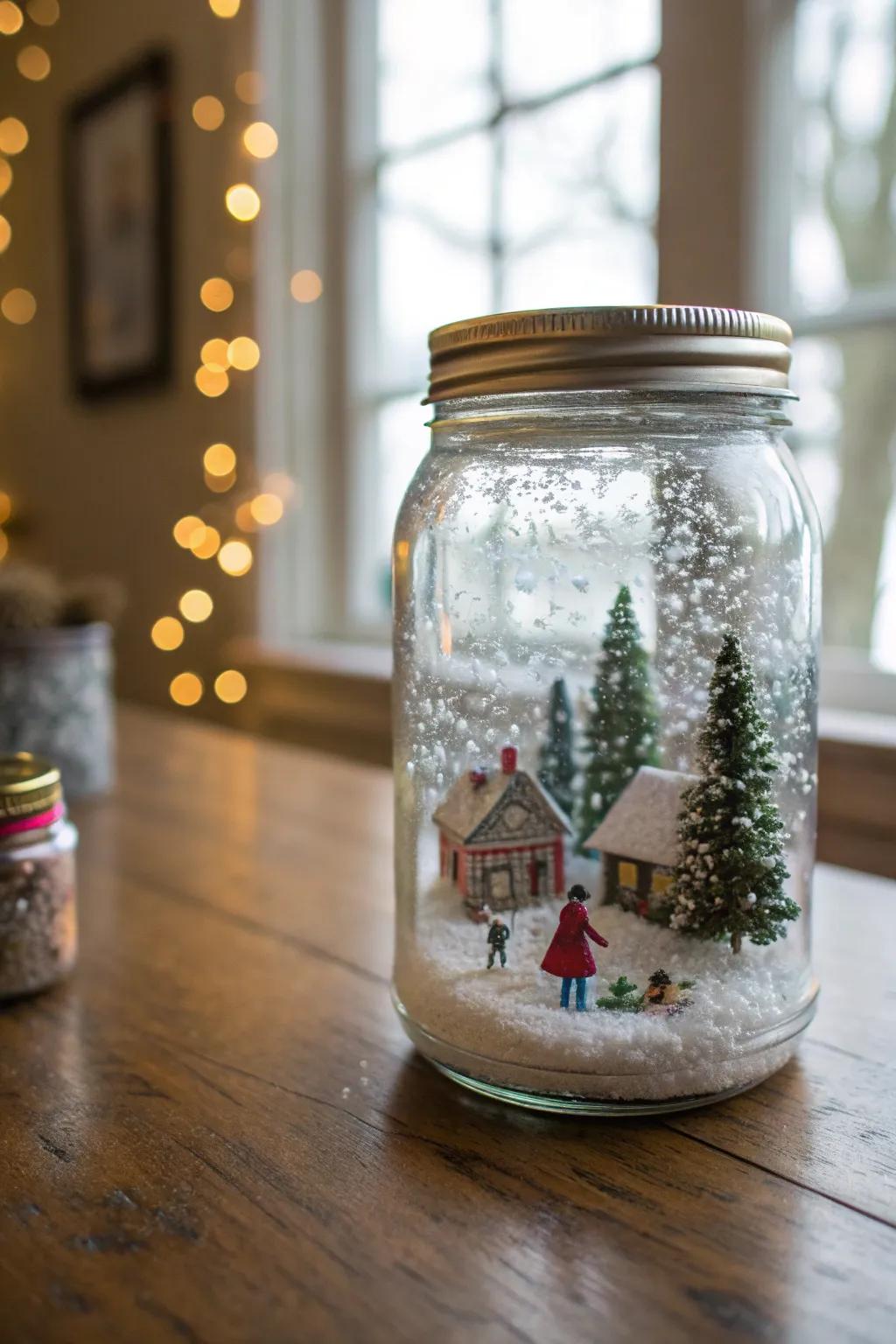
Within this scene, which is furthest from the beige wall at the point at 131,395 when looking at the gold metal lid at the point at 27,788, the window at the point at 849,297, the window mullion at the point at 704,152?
the gold metal lid at the point at 27,788

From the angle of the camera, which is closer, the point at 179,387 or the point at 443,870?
the point at 443,870

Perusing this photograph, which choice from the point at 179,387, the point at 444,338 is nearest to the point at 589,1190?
the point at 444,338

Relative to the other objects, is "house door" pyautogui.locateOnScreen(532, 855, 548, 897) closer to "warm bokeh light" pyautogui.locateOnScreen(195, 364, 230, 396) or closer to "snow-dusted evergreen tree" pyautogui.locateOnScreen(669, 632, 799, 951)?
"snow-dusted evergreen tree" pyautogui.locateOnScreen(669, 632, 799, 951)

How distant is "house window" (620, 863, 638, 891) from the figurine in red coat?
0.06 m

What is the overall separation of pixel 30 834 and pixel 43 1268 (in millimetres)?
245

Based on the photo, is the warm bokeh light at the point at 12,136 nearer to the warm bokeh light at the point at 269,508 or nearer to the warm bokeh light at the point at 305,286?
the warm bokeh light at the point at 305,286

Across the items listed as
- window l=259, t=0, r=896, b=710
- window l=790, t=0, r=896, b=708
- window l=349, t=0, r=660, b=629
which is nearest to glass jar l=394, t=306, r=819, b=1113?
window l=259, t=0, r=896, b=710

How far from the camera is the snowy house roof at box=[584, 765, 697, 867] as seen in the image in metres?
0.45

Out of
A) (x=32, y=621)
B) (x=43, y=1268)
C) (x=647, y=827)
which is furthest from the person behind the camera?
(x=32, y=621)

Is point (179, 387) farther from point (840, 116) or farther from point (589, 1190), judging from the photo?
point (589, 1190)

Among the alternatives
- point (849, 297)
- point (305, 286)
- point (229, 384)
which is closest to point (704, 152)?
point (849, 297)

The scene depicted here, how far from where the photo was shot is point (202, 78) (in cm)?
200

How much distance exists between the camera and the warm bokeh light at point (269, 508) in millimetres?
1952

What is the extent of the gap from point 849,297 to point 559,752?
0.90 metres
